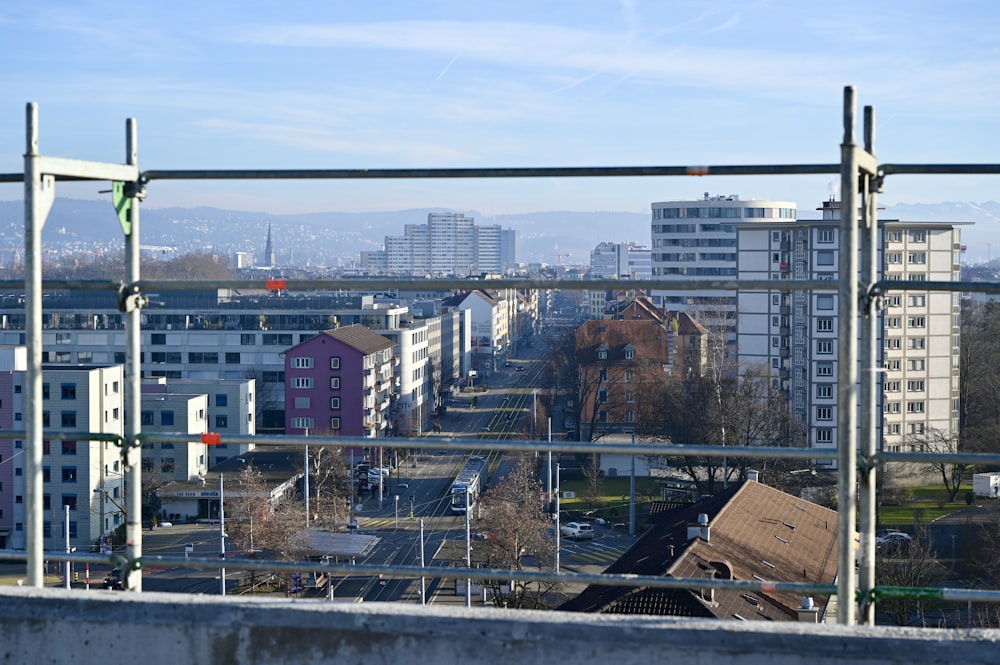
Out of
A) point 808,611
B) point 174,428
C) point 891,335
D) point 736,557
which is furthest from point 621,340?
point 808,611

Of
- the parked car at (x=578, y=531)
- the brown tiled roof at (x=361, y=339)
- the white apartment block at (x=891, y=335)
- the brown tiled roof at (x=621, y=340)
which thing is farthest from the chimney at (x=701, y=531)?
the brown tiled roof at (x=621, y=340)

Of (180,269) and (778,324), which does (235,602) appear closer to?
(778,324)

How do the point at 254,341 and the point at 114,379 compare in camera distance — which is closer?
the point at 114,379

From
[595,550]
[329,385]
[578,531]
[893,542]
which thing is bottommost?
[595,550]

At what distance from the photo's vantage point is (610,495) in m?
25.2

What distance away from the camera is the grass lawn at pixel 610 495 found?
23531 mm

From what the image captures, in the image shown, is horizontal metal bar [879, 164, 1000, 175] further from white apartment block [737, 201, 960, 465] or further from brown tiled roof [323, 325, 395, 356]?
brown tiled roof [323, 325, 395, 356]

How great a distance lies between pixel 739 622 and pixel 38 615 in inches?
52.6

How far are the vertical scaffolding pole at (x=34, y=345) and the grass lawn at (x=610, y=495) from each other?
21.1 m

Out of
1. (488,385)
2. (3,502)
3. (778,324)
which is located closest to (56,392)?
(3,502)

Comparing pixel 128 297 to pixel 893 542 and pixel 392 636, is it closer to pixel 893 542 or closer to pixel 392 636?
pixel 392 636

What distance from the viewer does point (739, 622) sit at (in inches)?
77.7

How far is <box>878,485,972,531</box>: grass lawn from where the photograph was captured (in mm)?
21016

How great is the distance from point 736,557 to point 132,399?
1042 centimetres
